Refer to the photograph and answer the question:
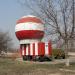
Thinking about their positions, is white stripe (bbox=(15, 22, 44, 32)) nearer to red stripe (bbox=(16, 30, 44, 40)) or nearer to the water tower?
the water tower

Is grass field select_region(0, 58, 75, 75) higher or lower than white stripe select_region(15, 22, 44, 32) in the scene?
A: lower

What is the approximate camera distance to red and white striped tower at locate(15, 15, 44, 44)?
3503 cm

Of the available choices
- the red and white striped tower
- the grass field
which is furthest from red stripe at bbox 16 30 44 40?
the grass field

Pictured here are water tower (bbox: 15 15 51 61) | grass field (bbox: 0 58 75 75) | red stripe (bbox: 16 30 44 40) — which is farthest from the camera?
red stripe (bbox: 16 30 44 40)

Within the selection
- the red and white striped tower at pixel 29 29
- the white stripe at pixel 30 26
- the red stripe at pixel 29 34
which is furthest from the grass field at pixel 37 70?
the white stripe at pixel 30 26

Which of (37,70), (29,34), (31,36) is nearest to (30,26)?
(29,34)

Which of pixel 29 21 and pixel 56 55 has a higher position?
pixel 29 21

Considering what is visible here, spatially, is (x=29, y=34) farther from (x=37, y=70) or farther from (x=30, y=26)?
(x=37, y=70)

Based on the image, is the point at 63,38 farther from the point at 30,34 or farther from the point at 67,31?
the point at 30,34

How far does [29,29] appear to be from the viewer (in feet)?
116

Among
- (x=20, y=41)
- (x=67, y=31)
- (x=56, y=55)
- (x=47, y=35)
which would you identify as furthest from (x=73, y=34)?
(x=56, y=55)

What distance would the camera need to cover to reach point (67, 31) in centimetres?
2672

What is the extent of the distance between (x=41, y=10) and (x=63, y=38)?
11.1ft

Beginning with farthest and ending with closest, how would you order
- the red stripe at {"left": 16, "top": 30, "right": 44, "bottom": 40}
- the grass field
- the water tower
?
1. the red stripe at {"left": 16, "top": 30, "right": 44, "bottom": 40}
2. the water tower
3. the grass field
